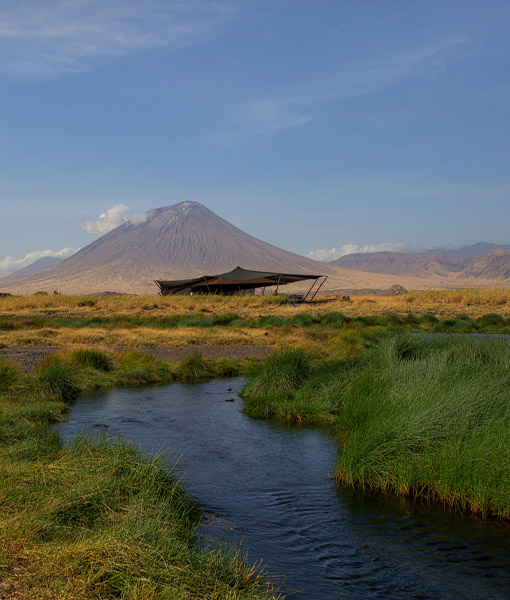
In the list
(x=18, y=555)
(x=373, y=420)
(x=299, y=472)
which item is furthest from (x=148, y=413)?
(x=18, y=555)

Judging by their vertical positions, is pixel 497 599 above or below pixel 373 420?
below

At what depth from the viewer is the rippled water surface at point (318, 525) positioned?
5234mm

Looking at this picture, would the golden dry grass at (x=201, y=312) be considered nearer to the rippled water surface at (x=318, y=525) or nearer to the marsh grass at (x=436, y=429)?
the marsh grass at (x=436, y=429)

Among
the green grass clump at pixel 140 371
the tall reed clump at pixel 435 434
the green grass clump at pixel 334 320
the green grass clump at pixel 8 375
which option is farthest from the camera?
the green grass clump at pixel 334 320

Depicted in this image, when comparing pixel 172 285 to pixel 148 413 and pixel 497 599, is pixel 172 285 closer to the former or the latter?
pixel 148 413

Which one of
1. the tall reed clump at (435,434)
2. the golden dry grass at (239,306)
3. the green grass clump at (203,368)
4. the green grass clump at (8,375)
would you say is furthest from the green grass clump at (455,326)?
the green grass clump at (8,375)

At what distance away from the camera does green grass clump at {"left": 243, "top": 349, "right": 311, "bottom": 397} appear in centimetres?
1328

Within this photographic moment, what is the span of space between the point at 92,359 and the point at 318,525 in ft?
37.8

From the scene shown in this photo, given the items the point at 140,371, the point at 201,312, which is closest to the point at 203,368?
the point at 140,371

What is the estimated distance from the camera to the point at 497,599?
16.2 feet

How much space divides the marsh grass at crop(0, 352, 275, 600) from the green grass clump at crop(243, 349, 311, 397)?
5697 mm

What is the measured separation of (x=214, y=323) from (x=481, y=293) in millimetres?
26626

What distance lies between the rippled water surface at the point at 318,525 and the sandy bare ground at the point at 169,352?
863 cm

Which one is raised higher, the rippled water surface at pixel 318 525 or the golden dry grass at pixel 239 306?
the golden dry grass at pixel 239 306
